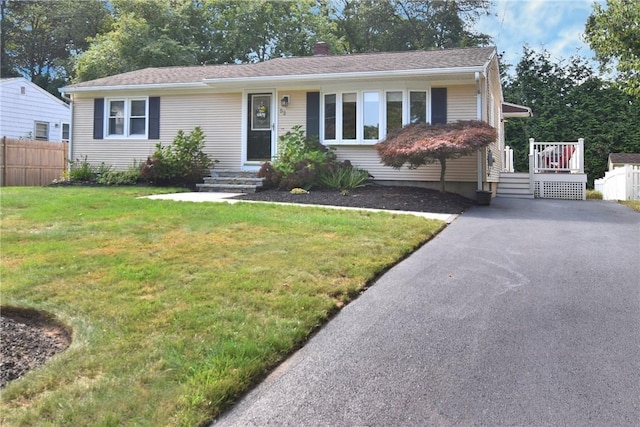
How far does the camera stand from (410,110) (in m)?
11.9

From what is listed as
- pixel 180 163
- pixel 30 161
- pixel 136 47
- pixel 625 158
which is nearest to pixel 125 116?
pixel 180 163

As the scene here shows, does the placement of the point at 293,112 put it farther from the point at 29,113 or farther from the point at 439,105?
the point at 29,113

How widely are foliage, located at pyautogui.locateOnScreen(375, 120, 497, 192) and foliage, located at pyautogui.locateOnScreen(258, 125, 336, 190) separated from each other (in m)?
1.64

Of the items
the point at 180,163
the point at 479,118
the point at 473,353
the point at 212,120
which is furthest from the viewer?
the point at 212,120

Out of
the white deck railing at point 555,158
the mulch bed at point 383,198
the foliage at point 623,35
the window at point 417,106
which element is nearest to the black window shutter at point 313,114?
the mulch bed at point 383,198

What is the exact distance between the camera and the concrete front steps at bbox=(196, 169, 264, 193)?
11719 mm

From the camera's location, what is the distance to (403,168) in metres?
12.0

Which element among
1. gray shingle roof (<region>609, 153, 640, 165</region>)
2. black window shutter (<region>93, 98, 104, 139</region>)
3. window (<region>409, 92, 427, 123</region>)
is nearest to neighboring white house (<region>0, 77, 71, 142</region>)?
black window shutter (<region>93, 98, 104, 139</region>)

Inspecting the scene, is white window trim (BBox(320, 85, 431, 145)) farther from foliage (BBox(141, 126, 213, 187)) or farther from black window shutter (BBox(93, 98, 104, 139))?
black window shutter (BBox(93, 98, 104, 139))

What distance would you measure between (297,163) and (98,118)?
7.09m

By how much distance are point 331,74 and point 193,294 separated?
9.28 metres

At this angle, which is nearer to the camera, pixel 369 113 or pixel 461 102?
pixel 461 102

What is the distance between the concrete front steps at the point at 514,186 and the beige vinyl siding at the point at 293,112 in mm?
6659

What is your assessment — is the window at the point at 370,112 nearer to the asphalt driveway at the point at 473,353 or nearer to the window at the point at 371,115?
the window at the point at 371,115
